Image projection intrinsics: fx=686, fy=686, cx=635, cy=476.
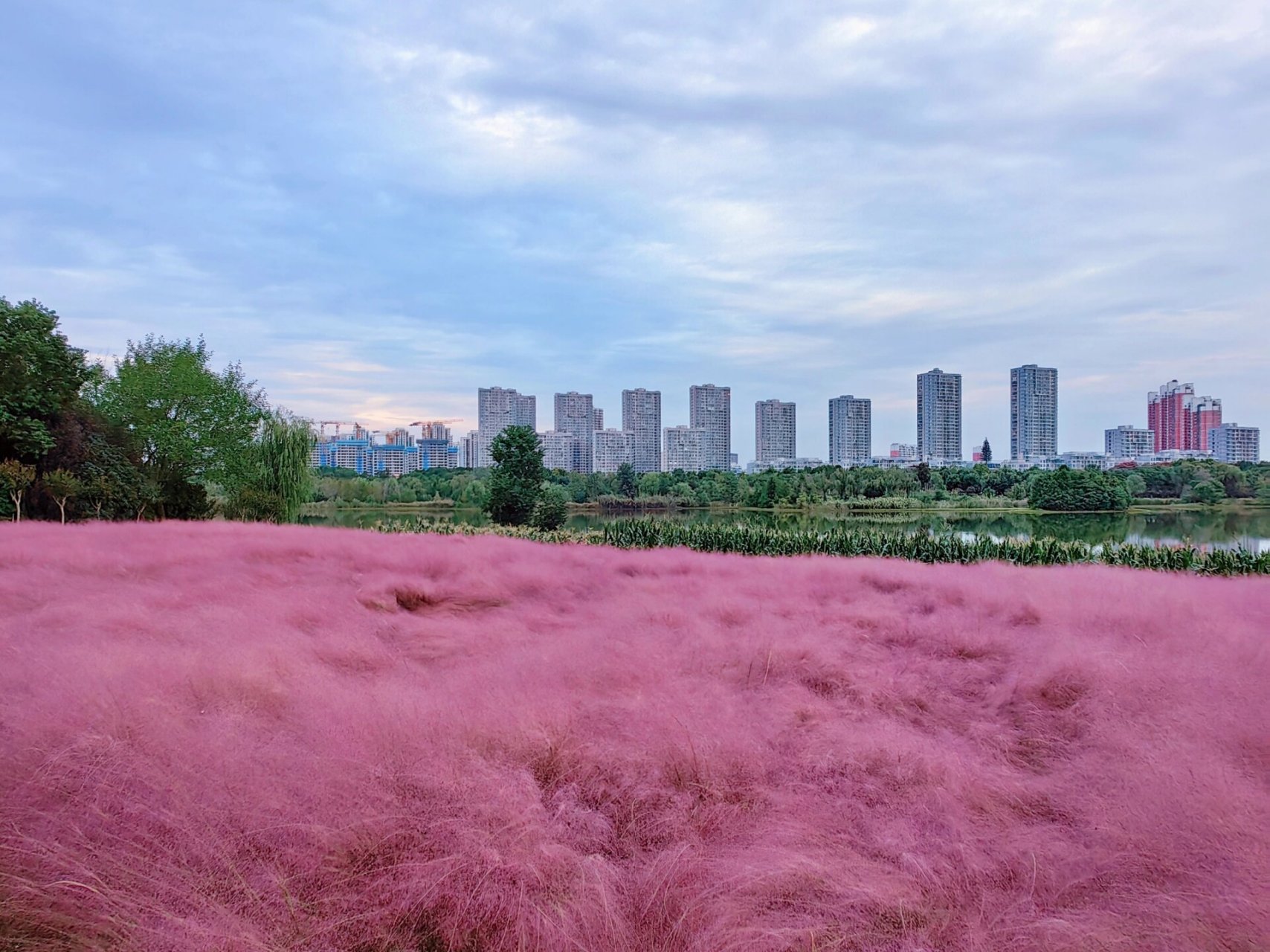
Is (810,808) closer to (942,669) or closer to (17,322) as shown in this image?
(942,669)

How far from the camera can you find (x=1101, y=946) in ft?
5.60

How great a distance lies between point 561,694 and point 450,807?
94cm

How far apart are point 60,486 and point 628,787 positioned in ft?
57.1

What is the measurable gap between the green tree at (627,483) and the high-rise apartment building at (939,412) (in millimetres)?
35254

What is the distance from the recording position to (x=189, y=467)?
A: 80.3 ft

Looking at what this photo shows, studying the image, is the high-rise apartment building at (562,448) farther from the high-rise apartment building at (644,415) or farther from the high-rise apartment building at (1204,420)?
the high-rise apartment building at (1204,420)

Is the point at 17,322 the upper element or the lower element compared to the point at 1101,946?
upper

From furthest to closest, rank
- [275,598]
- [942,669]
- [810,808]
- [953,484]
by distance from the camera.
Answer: [953,484]
[275,598]
[942,669]
[810,808]

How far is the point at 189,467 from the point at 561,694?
1045 inches

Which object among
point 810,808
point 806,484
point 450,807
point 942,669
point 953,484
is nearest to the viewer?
point 450,807

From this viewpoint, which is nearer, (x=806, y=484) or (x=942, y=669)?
(x=942, y=669)

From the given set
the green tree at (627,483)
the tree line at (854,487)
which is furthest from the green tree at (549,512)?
the green tree at (627,483)

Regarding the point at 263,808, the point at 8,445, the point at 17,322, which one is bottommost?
the point at 263,808

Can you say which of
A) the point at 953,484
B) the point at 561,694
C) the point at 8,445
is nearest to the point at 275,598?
the point at 561,694
